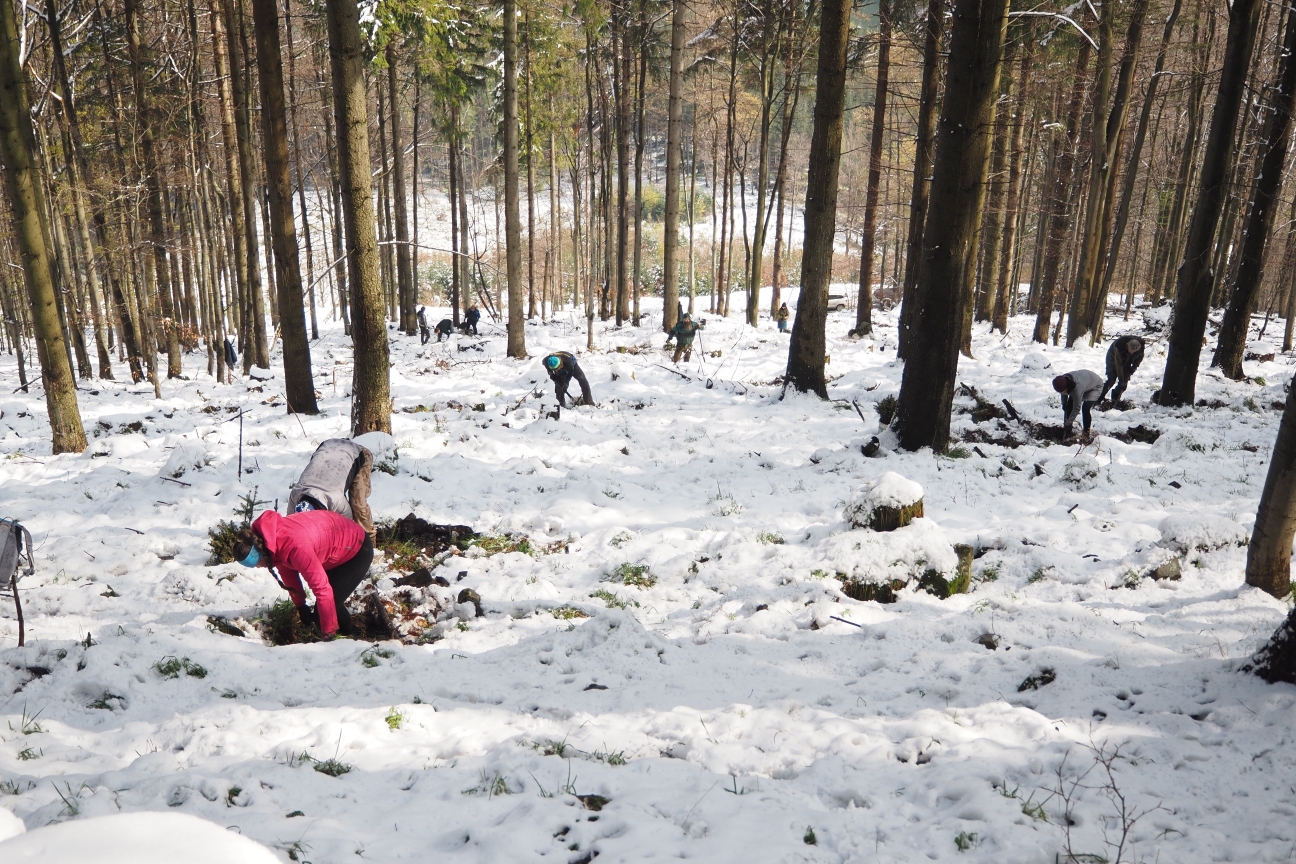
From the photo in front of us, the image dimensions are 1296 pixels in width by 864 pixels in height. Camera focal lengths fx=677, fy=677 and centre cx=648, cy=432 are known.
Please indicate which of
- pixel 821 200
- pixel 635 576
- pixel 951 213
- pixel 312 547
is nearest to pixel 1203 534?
pixel 951 213

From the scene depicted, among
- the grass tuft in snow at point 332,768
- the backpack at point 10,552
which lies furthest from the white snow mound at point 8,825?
the backpack at point 10,552

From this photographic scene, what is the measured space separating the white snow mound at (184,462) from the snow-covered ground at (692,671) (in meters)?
0.10

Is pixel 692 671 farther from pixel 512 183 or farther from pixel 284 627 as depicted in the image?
pixel 512 183

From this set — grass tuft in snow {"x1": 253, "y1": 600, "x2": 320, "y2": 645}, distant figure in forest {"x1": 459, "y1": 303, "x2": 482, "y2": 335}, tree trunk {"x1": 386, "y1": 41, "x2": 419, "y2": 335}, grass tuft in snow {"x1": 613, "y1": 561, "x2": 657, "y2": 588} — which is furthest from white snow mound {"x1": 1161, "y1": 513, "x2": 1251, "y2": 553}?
distant figure in forest {"x1": 459, "y1": 303, "x2": 482, "y2": 335}

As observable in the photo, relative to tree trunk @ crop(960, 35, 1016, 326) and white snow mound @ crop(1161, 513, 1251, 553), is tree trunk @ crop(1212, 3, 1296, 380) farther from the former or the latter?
white snow mound @ crop(1161, 513, 1251, 553)

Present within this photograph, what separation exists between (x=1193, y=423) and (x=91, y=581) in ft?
43.9

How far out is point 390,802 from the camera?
10.5 feet

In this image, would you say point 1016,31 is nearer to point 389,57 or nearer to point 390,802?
point 389,57

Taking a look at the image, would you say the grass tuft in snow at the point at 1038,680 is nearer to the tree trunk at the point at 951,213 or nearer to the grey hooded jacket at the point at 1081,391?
the tree trunk at the point at 951,213

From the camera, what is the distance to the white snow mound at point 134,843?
4.46 feet

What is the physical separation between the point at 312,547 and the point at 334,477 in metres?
0.98

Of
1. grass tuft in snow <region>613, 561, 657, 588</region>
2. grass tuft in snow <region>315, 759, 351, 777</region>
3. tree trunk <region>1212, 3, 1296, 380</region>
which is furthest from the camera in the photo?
tree trunk <region>1212, 3, 1296, 380</region>

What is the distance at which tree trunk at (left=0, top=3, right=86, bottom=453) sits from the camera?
7.89 m

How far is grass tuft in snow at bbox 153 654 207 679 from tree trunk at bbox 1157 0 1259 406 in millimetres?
13204
